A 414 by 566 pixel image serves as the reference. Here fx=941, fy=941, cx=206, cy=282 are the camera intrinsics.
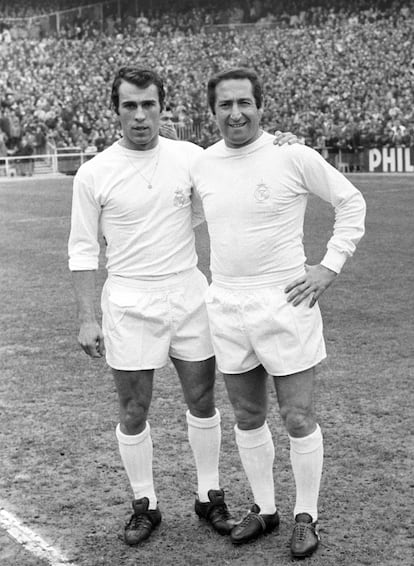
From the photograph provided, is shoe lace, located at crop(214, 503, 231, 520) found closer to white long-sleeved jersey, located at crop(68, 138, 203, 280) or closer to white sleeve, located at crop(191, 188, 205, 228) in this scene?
white long-sleeved jersey, located at crop(68, 138, 203, 280)

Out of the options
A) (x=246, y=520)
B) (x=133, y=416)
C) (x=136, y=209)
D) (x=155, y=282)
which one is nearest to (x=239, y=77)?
(x=136, y=209)

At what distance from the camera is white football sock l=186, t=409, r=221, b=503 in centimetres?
460

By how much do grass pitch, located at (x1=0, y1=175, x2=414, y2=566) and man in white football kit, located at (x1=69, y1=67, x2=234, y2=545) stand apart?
305 mm

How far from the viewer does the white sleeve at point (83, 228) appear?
4367 mm

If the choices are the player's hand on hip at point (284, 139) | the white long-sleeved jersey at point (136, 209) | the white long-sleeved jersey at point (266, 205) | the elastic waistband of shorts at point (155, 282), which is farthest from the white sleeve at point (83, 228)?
the player's hand on hip at point (284, 139)

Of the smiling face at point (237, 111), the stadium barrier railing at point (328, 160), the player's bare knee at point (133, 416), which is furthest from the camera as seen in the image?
the stadium barrier railing at point (328, 160)

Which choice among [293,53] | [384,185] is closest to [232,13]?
[293,53]

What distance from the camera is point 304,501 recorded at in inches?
171

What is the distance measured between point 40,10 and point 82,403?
160 ft

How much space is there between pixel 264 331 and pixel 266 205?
558 mm

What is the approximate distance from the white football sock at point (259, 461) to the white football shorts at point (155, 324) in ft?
1.39

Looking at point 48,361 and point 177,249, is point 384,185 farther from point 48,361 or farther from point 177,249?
point 177,249

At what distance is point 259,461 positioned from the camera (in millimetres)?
4434

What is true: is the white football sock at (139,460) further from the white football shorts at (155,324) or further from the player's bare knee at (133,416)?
the white football shorts at (155,324)
